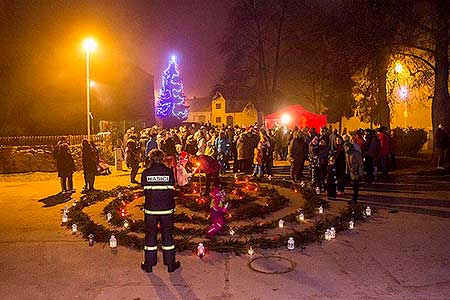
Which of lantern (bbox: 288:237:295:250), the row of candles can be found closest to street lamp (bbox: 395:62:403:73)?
the row of candles

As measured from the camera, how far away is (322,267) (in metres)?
7.52

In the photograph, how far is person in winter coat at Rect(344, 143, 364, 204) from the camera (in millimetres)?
12312

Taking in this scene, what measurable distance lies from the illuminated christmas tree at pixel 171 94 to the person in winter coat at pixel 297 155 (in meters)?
36.6

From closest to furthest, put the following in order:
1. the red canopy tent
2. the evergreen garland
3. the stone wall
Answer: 1. the evergreen garland
2. the stone wall
3. the red canopy tent

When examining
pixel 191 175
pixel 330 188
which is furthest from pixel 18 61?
Answer: pixel 330 188

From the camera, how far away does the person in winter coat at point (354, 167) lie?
12.3m

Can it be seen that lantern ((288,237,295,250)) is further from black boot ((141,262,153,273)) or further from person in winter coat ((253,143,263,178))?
person in winter coat ((253,143,263,178))

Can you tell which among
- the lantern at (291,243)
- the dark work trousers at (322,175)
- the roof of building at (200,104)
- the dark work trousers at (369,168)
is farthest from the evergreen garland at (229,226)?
the roof of building at (200,104)

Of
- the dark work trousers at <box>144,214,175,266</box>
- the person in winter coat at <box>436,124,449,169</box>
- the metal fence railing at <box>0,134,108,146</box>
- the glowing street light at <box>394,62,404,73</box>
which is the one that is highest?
the glowing street light at <box>394,62,404,73</box>

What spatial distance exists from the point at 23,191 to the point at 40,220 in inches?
229

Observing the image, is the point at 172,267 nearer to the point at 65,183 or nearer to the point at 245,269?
the point at 245,269

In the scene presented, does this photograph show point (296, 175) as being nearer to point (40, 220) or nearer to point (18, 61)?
point (40, 220)

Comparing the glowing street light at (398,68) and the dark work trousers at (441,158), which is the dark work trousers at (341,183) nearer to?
the dark work trousers at (441,158)

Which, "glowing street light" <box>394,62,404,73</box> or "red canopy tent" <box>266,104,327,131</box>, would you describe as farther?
"red canopy tent" <box>266,104,327,131</box>
